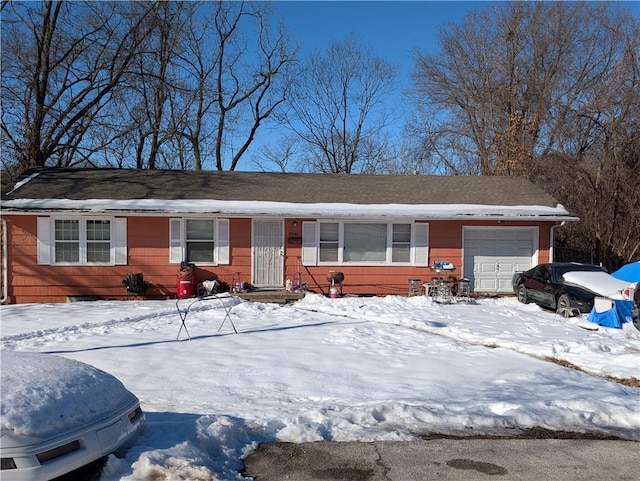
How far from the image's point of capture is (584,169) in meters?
24.7

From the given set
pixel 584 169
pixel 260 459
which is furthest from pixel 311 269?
pixel 584 169

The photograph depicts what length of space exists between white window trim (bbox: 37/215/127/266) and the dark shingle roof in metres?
0.79

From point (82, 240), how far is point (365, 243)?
8446 mm

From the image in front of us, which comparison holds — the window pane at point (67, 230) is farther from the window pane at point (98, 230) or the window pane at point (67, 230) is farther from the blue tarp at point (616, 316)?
the blue tarp at point (616, 316)

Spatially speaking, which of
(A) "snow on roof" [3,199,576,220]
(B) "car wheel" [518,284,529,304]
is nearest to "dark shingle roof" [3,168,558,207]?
(A) "snow on roof" [3,199,576,220]

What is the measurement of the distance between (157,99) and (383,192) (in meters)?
18.3

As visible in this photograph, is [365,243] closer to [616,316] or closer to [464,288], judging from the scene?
[464,288]

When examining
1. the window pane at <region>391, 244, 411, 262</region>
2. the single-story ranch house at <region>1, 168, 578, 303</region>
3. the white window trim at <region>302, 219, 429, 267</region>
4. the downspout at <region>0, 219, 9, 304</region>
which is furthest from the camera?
the window pane at <region>391, 244, 411, 262</region>

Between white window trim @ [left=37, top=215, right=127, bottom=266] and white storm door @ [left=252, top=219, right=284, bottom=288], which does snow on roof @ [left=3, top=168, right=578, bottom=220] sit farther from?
white storm door @ [left=252, top=219, right=284, bottom=288]

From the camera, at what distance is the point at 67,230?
15.9m

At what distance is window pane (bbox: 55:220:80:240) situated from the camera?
1581 centimetres

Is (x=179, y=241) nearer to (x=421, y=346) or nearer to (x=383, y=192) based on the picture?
(x=383, y=192)

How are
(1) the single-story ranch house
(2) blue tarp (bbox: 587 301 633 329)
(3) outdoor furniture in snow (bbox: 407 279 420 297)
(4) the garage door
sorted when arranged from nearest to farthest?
(2) blue tarp (bbox: 587 301 633 329), (1) the single-story ranch house, (3) outdoor furniture in snow (bbox: 407 279 420 297), (4) the garage door

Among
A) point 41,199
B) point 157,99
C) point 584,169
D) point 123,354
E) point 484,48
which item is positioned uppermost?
point 484,48
